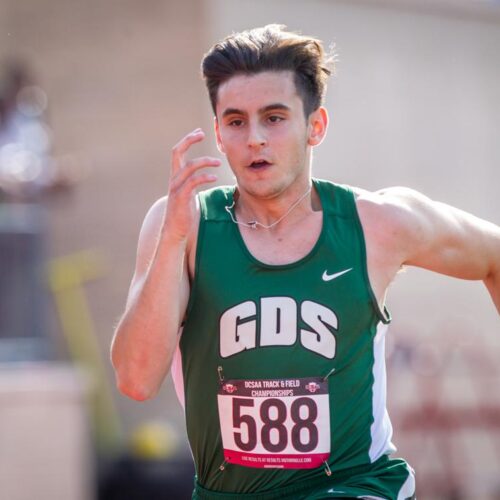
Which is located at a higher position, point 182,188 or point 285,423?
point 182,188

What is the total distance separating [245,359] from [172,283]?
0.40 meters

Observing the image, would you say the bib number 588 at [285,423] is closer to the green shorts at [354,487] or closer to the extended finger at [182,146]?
the green shorts at [354,487]

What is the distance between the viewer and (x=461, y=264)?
4723mm

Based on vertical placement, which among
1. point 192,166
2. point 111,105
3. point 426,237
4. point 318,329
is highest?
point 111,105

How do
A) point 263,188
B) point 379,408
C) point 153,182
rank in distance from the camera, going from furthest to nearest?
point 153,182, point 379,408, point 263,188

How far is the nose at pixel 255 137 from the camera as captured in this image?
429 centimetres

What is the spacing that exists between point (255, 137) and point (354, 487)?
128 cm

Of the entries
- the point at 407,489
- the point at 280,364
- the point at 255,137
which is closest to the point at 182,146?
the point at 255,137

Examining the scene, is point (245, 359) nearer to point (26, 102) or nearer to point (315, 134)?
point (315, 134)

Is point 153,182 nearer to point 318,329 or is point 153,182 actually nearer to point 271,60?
point 271,60

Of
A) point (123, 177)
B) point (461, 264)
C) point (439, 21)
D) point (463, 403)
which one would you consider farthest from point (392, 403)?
point (461, 264)

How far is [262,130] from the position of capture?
171 inches

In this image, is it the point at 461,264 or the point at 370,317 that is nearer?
the point at 370,317

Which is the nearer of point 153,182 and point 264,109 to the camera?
point 264,109
